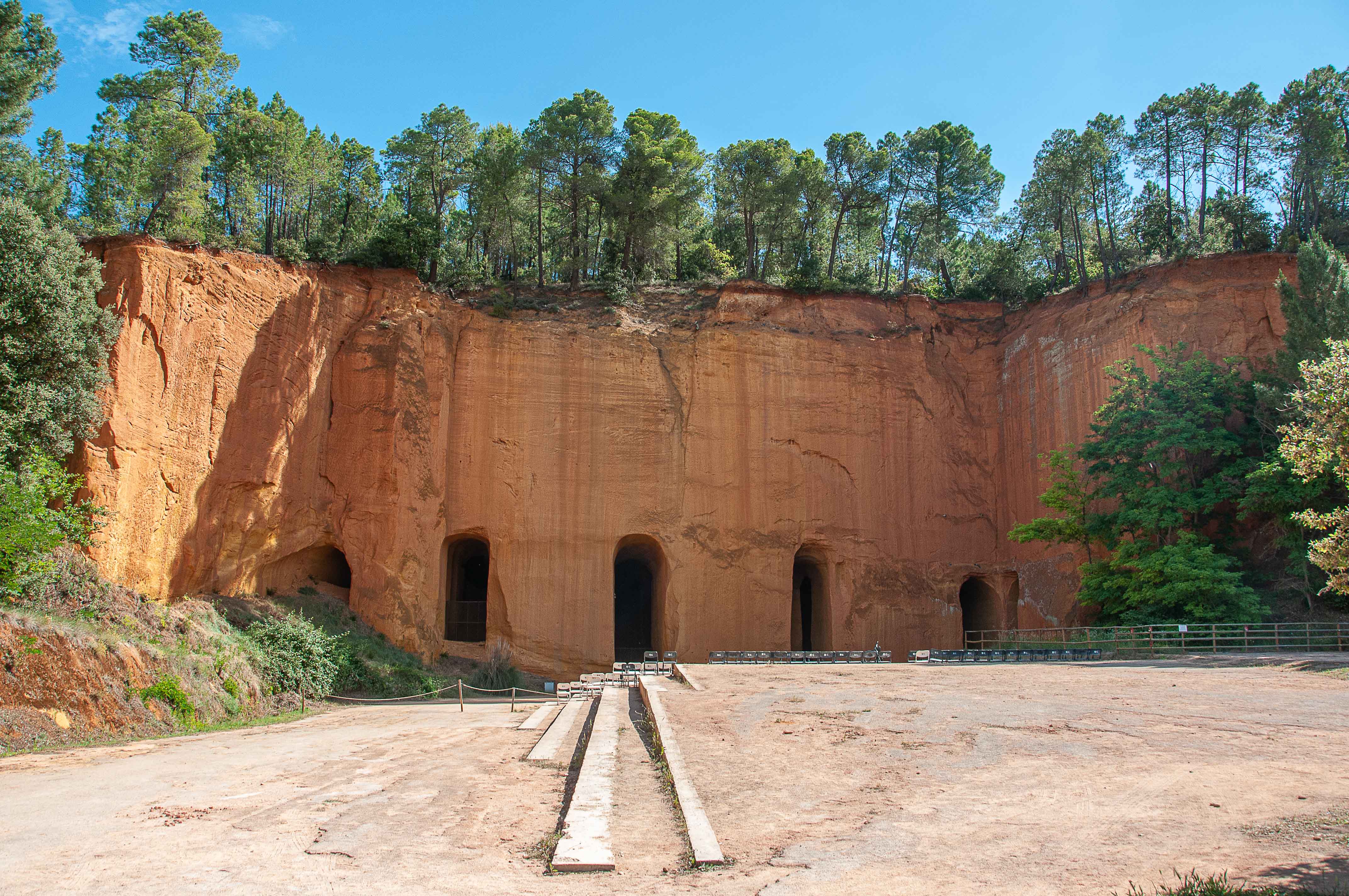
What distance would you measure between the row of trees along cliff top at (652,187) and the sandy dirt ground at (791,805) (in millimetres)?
22055

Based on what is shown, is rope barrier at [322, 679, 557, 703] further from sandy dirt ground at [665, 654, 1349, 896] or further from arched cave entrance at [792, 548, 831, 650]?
sandy dirt ground at [665, 654, 1349, 896]

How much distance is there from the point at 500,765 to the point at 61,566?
1282 centimetres

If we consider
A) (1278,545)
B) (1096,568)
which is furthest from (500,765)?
(1278,545)

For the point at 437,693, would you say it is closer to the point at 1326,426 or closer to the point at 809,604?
the point at 809,604

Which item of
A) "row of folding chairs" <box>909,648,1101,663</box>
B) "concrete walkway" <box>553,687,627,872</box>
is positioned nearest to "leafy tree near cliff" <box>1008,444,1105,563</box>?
"row of folding chairs" <box>909,648,1101,663</box>

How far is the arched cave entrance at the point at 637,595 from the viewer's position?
30.9 meters

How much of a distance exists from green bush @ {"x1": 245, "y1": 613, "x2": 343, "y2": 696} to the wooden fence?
1894cm

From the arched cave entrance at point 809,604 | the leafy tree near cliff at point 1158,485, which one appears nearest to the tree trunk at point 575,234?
the arched cave entrance at point 809,604

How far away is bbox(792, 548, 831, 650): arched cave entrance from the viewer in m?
31.9

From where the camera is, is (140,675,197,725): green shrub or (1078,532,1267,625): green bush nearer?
(140,675,197,725): green shrub

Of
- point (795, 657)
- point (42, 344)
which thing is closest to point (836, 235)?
point (795, 657)

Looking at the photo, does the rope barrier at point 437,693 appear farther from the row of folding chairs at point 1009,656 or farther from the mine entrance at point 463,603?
the row of folding chairs at point 1009,656

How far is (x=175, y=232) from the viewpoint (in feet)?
83.2

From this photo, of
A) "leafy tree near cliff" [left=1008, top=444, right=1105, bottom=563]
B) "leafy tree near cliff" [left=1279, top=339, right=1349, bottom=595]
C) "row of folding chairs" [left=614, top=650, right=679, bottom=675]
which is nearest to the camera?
"leafy tree near cliff" [left=1279, top=339, right=1349, bottom=595]
